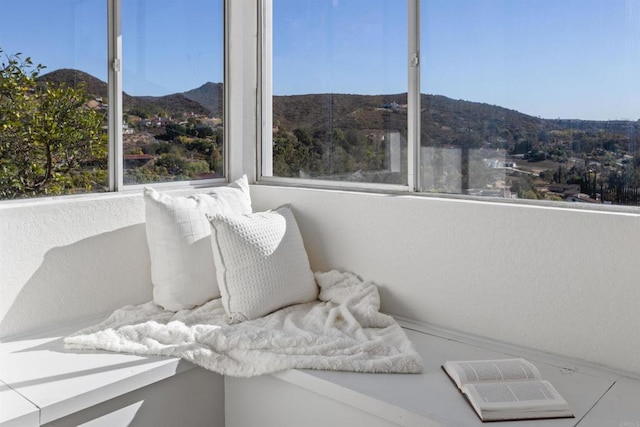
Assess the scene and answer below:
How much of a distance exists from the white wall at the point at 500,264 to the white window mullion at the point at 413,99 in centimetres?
15

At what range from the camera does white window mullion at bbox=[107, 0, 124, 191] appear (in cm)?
234

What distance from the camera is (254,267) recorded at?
222 cm

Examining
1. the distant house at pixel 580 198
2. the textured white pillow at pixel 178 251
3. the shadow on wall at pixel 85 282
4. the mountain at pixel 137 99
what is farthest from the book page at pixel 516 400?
the mountain at pixel 137 99

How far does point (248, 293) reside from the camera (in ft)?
7.22

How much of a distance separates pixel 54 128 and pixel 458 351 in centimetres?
174

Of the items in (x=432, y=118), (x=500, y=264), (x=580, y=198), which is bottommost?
(x=500, y=264)

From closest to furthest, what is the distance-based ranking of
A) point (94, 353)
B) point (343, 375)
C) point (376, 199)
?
1. point (343, 375)
2. point (94, 353)
3. point (376, 199)

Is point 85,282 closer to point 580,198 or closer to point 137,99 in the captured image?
point 137,99

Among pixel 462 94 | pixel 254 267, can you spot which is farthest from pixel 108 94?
pixel 462 94

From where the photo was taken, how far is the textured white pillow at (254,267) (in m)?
2.20

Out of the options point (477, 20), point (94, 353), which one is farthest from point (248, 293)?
point (477, 20)

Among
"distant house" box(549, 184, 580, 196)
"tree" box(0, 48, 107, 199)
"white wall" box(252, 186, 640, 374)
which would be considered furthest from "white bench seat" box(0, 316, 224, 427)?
"distant house" box(549, 184, 580, 196)

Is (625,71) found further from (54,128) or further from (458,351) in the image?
(54,128)

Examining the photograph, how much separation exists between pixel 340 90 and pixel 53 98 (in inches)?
47.5
